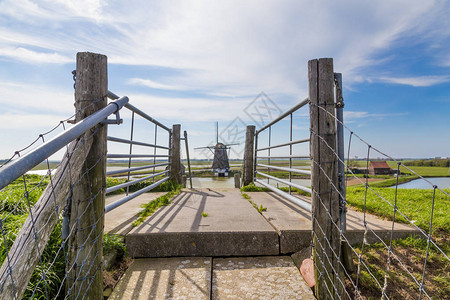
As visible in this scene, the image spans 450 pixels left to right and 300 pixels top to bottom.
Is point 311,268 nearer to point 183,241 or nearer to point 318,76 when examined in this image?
point 183,241

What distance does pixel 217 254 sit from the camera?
6.76 feet

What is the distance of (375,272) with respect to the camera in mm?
1838

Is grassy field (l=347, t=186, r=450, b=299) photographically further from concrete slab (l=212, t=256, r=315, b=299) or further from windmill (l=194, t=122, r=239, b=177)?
windmill (l=194, t=122, r=239, b=177)

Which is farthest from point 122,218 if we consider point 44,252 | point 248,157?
point 248,157

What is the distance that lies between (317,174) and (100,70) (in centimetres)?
165

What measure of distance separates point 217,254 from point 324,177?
1.06 metres

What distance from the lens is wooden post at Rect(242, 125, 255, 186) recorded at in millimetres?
5445

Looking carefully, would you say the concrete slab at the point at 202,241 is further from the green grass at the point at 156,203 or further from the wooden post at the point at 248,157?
the wooden post at the point at 248,157

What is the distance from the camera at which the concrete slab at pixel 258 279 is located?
5.35ft

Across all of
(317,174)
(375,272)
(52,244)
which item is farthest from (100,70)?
(375,272)

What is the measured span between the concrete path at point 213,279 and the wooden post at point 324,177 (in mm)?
239

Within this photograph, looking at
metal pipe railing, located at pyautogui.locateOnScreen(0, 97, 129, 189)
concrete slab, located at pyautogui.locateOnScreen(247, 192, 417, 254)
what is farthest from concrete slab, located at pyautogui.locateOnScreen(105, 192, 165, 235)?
concrete slab, located at pyautogui.locateOnScreen(247, 192, 417, 254)

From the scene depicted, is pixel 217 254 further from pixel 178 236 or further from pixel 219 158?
pixel 219 158

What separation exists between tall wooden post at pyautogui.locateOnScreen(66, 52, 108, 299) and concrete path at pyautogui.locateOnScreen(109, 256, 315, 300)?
0.22 meters
